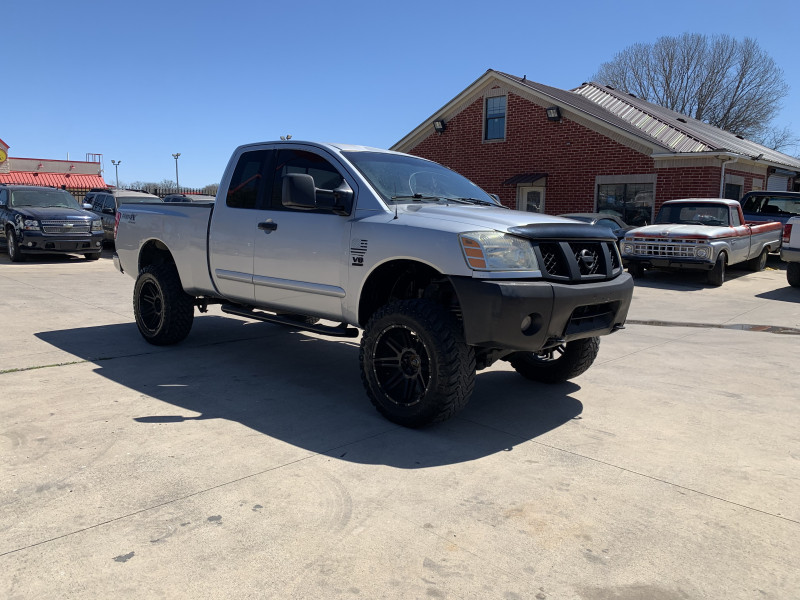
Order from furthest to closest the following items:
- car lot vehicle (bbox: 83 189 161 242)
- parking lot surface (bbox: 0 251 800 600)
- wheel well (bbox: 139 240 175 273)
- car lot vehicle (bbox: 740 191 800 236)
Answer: car lot vehicle (bbox: 83 189 161 242), car lot vehicle (bbox: 740 191 800 236), wheel well (bbox: 139 240 175 273), parking lot surface (bbox: 0 251 800 600)

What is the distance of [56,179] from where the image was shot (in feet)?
145

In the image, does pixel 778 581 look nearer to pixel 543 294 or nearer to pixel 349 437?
pixel 543 294

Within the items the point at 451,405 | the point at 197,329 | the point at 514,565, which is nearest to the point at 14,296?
the point at 197,329

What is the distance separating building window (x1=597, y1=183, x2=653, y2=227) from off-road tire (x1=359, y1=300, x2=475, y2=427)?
1610 centimetres

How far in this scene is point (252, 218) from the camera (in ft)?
17.9

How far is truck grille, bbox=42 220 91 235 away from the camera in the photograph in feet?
Answer: 48.3

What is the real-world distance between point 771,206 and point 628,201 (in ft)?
12.9

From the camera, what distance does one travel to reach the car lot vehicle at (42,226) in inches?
577

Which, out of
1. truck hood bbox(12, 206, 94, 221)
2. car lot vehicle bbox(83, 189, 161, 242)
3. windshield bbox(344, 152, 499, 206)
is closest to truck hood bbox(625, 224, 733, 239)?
windshield bbox(344, 152, 499, 206)

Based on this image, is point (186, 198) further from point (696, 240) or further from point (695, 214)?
point (695, 214)

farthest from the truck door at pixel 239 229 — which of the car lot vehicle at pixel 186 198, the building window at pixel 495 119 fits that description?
the building window at pixel 495 119

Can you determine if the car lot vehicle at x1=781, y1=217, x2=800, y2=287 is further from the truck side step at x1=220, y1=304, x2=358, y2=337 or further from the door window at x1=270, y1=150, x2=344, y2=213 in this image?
the door window at x1=270, y1=150, x2=344, y2=213

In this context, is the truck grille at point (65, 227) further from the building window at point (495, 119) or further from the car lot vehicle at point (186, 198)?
the building window at point (495, 119)

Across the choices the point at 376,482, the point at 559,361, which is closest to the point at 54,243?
the point at 559,361
